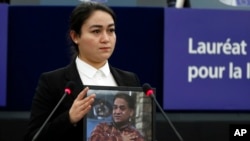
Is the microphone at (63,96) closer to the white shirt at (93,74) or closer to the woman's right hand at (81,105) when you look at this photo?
the woman's right hand at (81,105)

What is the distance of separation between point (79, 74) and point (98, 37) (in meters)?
0.17

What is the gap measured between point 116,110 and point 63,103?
22 centimetres

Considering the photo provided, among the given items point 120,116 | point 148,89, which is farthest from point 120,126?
point 148,89

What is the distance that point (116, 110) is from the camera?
1.88 m

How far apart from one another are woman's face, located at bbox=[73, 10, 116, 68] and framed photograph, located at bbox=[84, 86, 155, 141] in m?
0.19

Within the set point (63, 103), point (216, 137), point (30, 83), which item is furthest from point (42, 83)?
point (216, 137)

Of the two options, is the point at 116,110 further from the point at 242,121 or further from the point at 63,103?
the point at 242,121

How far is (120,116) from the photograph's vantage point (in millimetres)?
1878

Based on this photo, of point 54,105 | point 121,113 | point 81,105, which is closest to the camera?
point 81,105

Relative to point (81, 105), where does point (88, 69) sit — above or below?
above

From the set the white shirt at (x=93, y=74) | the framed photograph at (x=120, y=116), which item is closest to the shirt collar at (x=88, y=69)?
the white shirt at (x=93, y=74)

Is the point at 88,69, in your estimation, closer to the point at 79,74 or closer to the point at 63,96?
the point at 79,74

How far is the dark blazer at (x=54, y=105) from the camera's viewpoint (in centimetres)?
188

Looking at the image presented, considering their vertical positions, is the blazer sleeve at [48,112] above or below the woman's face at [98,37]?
below
